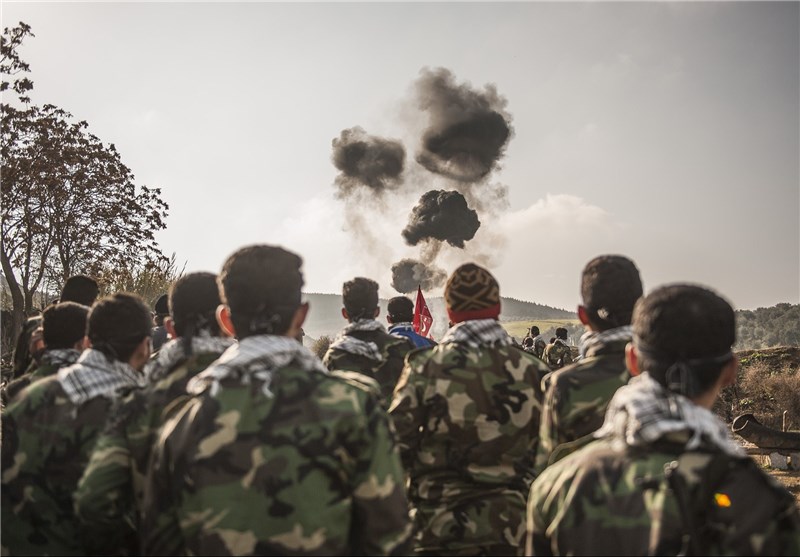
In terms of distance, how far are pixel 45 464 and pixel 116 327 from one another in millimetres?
674

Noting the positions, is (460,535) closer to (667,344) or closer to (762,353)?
(667,344)

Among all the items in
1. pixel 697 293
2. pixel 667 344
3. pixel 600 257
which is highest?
pixel 600 257

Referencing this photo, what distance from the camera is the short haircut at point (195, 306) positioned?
10.8 ft

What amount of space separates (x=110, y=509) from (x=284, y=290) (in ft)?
3.80

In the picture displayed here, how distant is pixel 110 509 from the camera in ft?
9.07

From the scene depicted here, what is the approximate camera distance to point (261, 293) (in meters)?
2.46

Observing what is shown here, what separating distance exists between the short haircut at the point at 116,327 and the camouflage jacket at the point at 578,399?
6.30 feet

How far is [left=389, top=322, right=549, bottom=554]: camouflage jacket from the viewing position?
142 inches

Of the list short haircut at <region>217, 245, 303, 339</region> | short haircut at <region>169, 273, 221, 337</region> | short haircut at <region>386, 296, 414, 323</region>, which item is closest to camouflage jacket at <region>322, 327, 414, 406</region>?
short haircut at <region>386, 296, 414, 323</region>

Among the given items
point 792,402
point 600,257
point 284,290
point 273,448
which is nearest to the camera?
point 273,448

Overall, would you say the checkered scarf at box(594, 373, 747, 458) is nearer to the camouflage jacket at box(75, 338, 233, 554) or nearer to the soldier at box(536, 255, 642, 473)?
the soldier at box(536, 255, 642, 473)

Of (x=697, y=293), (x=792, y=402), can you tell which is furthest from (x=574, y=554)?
(x=792, y=402)

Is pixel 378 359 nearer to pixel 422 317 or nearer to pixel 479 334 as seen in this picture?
pixel 479 334

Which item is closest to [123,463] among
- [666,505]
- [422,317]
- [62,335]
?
[62,335]
